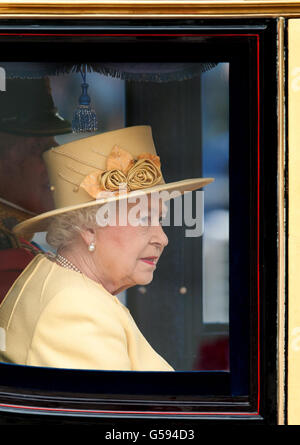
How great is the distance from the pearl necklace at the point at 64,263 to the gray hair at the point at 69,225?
5cm

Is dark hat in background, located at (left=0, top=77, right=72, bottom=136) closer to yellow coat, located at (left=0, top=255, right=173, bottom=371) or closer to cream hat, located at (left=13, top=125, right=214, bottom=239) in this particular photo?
cream hat, located at (left=13, top=125, right=214, bottom=239)

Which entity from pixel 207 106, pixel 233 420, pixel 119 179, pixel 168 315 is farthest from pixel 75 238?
pixel 233 420

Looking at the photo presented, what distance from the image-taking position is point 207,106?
3.08 meters

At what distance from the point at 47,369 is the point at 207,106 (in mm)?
1603

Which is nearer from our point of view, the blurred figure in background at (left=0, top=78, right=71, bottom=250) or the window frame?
the window frame

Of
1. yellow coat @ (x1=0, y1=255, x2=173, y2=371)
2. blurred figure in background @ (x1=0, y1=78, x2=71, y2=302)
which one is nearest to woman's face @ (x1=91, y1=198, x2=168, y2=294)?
yellow coat @ (x1=0, y1=255, x2=173, y2=371)

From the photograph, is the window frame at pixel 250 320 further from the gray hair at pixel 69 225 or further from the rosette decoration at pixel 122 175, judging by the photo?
the gray hair at pixel 69 225

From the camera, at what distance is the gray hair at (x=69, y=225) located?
10.3ft

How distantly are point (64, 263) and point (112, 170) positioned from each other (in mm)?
566

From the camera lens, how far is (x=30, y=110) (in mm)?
3146

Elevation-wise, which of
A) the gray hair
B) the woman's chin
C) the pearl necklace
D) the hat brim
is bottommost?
the woman's chin

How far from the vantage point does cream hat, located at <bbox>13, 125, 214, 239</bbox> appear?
3113 millimetres

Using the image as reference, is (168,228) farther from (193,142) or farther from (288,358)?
(288,358)

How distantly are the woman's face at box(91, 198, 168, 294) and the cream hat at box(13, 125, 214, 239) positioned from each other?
147mm
